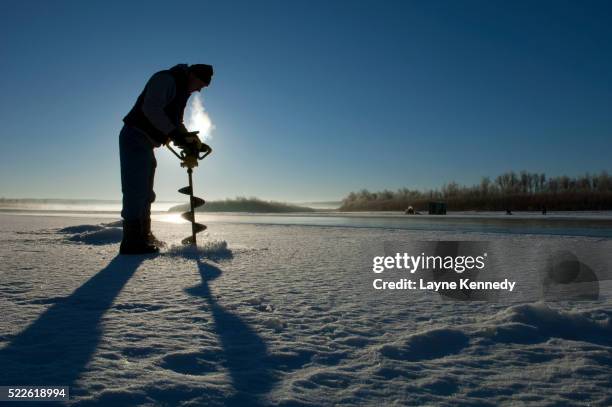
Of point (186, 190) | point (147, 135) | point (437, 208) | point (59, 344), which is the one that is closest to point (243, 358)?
point (59, 344)

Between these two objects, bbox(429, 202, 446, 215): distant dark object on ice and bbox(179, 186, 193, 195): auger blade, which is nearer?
bbox(179, 186, 193, 195): auger blade

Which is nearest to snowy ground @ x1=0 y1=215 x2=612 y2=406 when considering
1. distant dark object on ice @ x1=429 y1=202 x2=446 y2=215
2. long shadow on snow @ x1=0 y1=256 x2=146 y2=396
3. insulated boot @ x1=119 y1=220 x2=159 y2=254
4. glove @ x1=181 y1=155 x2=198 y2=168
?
long shadow on snow @ x1=0 y1=256 x2=146 y2=396

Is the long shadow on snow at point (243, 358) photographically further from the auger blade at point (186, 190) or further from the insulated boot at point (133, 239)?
the auger blade at point (186, 190)

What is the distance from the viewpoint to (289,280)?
8.41 feet

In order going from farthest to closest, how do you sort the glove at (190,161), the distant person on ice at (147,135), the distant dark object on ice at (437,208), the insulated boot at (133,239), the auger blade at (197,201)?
the distant dark object on ice at (437,208)
the auger blade at (197,201)
the glove at (190,161)
the insulated boot at (133,239)
the distant person on ice at (147,135)

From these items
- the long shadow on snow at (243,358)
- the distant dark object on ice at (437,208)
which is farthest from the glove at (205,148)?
the distant dark object on ice at (437,208)

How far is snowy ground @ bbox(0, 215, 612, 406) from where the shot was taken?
0.99 meters

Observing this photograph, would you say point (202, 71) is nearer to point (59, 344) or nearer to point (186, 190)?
point (186, 190)

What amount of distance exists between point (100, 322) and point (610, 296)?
8.33 feet

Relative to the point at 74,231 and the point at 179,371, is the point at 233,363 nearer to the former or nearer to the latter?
the point at 179,371

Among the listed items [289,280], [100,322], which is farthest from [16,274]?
[289,280]

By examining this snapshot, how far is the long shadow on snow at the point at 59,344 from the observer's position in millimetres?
1033

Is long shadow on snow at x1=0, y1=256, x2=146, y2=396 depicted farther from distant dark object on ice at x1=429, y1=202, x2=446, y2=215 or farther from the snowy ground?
distant dark object on ice at x1=429, y1=202, x2=446, y2=215

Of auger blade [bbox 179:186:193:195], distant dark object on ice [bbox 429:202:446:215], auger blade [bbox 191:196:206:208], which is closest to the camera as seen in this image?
auger blade [bbox 179:186:193:195]
